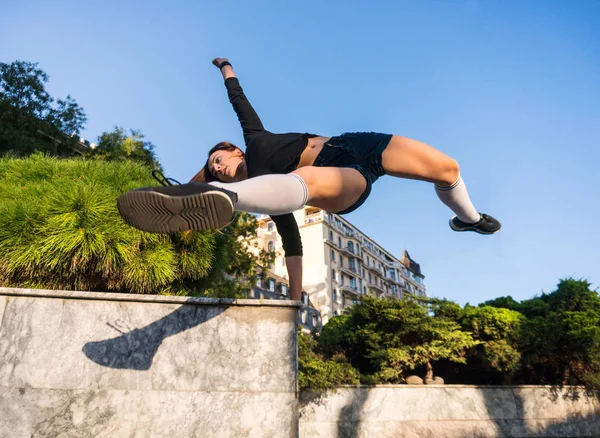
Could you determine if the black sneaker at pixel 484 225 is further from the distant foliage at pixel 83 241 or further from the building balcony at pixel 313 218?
the building balcony at pixel 313 218

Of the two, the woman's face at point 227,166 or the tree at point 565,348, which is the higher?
the woman's face at point 227,166

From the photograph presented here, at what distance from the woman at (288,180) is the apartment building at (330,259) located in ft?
129

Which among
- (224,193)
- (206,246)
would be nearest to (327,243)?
(206,246)

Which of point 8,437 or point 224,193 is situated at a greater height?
point 224,193

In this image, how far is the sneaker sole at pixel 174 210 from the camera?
5.44 ft

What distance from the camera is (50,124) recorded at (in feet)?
64.5

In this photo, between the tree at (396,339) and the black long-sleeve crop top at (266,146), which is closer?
the black long-sleeve crop top at (266,146)

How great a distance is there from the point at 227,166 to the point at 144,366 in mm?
1997

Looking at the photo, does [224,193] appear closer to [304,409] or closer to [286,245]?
[286,245]

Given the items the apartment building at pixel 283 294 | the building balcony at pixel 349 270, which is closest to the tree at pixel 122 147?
the apartment building at pixel 283 294

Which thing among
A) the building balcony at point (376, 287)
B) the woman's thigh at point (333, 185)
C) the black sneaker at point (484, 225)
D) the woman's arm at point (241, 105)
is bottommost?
the woman's thigh at point (333, 185)

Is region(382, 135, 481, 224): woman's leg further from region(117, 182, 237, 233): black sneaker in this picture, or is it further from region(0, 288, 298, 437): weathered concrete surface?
region(0, 288, 298, 437): weathered concrete surface

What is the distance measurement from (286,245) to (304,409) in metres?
6.79

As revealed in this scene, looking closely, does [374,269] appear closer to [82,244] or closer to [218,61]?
[82,244]
